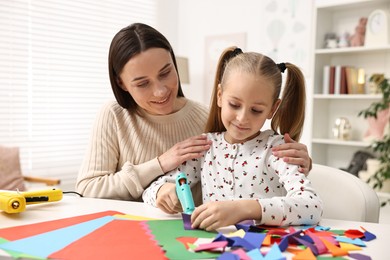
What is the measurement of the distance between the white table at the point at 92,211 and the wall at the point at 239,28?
2.79 metres

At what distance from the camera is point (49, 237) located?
887 mm

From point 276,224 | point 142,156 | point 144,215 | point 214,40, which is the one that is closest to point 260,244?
point 276,224

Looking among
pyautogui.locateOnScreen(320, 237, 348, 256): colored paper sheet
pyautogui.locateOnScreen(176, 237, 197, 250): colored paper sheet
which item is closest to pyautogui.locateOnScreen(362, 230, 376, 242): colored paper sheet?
pyautogui.locateOnScreen(320, 237, 348, 256): colored paper sheet

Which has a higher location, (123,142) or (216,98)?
(216,98)

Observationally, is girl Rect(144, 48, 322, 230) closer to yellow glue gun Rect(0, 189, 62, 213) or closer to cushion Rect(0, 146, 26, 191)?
yellow glue gun Rect(0, 189, 62, 213)

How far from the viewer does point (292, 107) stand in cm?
134

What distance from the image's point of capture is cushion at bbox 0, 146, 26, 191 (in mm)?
3021

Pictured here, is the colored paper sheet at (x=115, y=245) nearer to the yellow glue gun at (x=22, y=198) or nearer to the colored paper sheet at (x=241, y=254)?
the colored paper sheet at (x=241, y=254)

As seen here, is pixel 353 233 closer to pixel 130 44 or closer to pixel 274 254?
pixel 274 254

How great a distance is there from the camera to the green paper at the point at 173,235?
0.77 meters

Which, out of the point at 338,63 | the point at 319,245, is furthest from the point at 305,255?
the point at 338,63

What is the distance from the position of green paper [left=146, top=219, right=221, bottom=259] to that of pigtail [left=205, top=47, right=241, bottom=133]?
449 mm

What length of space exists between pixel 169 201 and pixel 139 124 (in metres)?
0.54

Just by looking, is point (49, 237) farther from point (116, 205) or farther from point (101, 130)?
point (101, 130)
